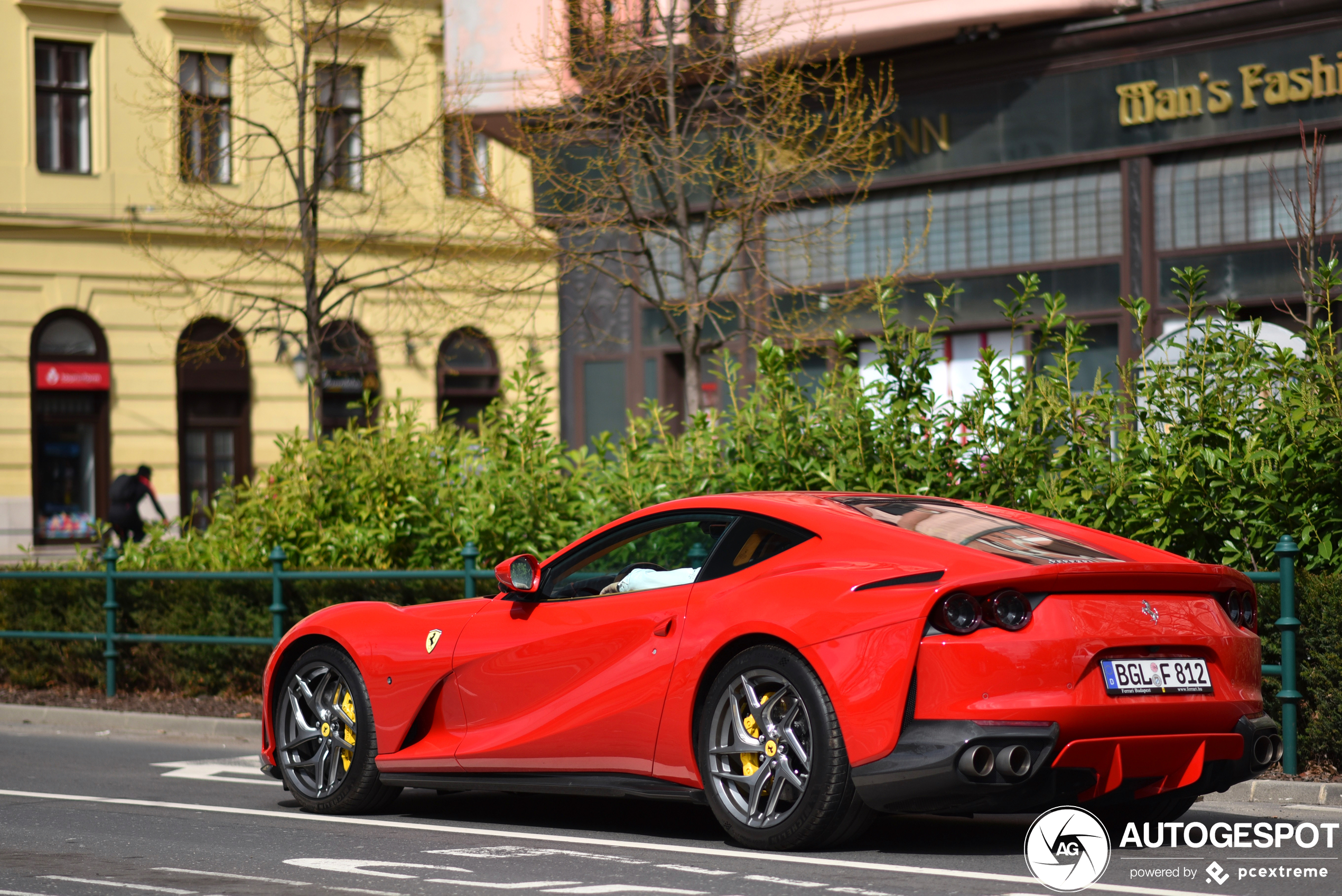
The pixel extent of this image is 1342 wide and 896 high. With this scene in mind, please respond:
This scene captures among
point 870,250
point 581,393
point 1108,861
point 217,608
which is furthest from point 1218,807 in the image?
point 581,393

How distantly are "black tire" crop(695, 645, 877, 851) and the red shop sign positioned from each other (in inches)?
1009

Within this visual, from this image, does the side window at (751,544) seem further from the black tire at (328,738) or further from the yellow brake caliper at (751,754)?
the black tire at (328,738)

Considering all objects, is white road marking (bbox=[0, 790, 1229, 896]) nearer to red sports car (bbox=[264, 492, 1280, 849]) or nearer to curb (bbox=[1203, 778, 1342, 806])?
red sports car (bbox=[264, 492, 1280, 849])

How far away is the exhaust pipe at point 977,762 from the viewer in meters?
5.46

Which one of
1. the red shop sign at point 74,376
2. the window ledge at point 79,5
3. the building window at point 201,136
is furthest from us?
the red shop sign at point 74,376

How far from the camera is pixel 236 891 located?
221 inches

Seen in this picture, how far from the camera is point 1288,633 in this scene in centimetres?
791

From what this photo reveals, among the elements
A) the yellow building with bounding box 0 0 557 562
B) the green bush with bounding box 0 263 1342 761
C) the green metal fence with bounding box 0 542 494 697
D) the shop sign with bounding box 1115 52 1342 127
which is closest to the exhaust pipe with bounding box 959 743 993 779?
the green bush with bounding box 0 263 1342 761

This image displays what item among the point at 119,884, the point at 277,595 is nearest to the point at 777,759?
the point at 119,884

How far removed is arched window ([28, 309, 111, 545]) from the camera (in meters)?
29.4

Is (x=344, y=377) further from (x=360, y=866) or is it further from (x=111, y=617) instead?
(x=360, y=866)

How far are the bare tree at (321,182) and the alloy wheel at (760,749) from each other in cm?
768

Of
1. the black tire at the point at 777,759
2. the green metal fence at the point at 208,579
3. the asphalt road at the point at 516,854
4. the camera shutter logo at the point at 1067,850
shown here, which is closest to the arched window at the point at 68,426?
the green metal fence at the point at 208,579

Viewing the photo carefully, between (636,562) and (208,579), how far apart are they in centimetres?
612
